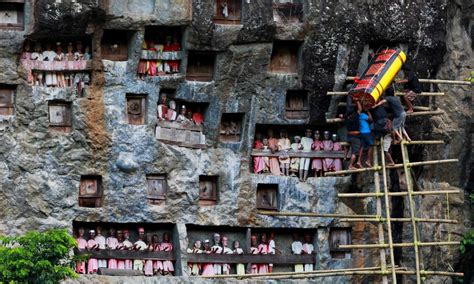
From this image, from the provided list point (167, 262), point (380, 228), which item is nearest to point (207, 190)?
point (167, 262)

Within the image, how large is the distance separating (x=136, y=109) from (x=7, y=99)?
2697 millimetres

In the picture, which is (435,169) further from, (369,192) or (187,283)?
(187,283)

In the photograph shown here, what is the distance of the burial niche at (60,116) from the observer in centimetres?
3603

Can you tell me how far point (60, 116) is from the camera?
3612cm

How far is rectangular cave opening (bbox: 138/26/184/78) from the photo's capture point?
120 ft

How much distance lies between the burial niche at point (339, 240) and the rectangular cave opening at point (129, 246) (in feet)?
11.2

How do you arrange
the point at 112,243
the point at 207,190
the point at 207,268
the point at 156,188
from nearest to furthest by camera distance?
the point at 112,243 < the point at 156,188 < the point at 207,268 < the point at 207,190

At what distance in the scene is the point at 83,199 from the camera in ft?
119

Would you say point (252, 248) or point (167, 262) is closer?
point (167, 262)

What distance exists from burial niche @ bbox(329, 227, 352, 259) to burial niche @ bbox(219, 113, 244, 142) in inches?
112

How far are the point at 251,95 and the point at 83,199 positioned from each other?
4.16 metres

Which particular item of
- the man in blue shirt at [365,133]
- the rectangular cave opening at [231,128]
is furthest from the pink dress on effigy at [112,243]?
the man in blue shirt at [365,133]

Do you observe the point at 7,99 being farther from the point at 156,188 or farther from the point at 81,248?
the point at 156,188

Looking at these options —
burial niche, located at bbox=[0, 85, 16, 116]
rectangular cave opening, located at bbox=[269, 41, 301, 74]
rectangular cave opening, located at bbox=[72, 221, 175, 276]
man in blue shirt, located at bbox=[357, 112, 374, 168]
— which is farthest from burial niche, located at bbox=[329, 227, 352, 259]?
burial niche, located at bbox=[0, 85, 16, 116]
